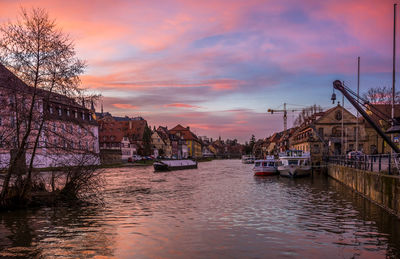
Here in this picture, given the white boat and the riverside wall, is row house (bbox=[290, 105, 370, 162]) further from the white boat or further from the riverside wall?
the riverside wall

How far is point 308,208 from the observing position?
838 inches

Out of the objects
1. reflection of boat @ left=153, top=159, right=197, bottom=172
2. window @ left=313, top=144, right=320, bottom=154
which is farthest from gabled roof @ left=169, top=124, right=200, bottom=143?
window @ left=313, top=144, right=320, bottom=154

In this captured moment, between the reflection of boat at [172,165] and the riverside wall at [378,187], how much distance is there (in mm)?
39624

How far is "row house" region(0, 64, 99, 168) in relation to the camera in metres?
18.7

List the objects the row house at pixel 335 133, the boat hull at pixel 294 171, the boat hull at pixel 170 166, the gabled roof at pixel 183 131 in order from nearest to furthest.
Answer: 1. the boat hull at pixel 294 171
2. the boat hull at pixel 170 166
3. the row house at pixel 335 133
4. the gabled roof at pixel 183 131

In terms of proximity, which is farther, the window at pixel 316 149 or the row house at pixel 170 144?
the row house at pixel 170 144

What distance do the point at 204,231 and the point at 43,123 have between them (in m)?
10.4

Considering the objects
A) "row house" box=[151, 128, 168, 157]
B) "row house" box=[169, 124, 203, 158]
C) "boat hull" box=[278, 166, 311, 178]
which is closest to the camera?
"boat hull" box=[278, 166, 311, 178]

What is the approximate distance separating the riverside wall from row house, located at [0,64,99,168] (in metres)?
14.9

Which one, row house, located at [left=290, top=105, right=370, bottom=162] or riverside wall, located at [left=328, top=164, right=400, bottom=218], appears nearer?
riverside wall, located at [left=328, top=164, right=400, bottom=218]

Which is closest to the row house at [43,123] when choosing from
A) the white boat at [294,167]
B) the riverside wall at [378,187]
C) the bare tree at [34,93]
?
the bare tree at [34,93]

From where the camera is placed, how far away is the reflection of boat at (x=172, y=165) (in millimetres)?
66875

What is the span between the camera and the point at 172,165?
245 feet

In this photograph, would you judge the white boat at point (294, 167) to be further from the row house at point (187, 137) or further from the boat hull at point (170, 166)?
the row house at point (187, 137)
